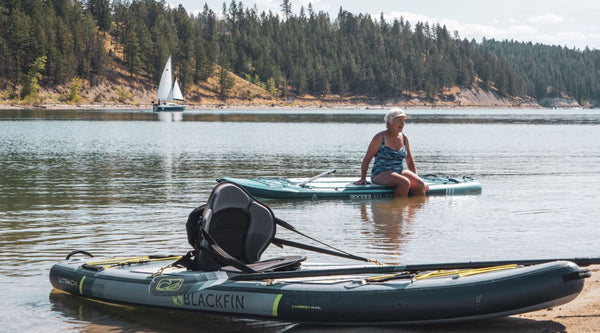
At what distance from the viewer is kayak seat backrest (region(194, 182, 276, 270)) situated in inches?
329

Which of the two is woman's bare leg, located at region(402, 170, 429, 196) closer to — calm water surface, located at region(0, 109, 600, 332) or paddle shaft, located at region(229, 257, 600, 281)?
calm water surface, located at region(0, 109, 600, 332)

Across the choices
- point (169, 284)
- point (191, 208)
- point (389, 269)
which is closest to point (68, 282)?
point (169, 284)

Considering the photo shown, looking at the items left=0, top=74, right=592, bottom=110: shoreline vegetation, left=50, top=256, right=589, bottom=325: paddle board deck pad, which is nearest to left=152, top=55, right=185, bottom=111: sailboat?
left=0, top=74, right=592, bottom=110: shoreline vegetation

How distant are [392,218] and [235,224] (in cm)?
753

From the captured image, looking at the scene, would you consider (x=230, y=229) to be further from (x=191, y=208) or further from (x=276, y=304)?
(x=191, y=208)

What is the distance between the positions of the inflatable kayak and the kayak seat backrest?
11 millimetres

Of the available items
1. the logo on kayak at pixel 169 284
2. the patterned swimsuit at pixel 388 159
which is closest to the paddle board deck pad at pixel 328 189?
the patterned swimsuit at pixel 388 159

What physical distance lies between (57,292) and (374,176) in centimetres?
956

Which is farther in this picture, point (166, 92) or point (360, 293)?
point (166, 92)

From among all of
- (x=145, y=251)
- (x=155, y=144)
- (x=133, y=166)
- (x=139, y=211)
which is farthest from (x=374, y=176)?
(x=155, y=144)

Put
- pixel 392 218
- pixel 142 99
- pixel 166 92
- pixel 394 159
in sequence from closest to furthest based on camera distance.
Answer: pixel 392 218, pixel 394 159, pixel 166 92, pixel 142 99

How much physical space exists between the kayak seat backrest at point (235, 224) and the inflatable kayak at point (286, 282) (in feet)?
0.04

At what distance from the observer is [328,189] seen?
17844mm

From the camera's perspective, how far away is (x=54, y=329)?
8133mm
